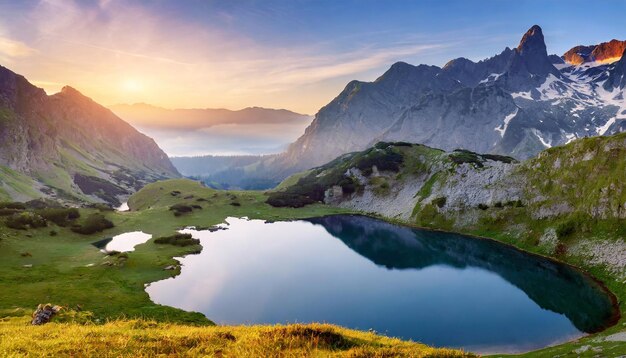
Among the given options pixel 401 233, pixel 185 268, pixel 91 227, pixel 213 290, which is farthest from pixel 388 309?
pixel 91 227

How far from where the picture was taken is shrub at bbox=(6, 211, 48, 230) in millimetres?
107000

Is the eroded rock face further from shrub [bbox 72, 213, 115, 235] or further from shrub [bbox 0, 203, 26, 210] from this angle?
shrub [bbox 0, 203, 26, 210]

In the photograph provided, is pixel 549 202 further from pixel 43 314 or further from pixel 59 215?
pixel 59 215

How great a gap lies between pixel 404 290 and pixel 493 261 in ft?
135

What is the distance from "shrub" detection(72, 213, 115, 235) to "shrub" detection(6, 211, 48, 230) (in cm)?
1065

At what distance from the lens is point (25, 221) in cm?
11144

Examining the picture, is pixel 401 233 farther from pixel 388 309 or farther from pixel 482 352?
pixel 482 352

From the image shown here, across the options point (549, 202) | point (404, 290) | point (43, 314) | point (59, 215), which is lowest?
point (404, 290)

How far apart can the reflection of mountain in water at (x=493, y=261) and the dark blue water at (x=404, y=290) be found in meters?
0.25

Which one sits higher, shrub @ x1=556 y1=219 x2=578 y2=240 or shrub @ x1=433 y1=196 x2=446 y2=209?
shrub @ x1=433 y1=196 x2=446 y2=209

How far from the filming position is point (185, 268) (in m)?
94.6

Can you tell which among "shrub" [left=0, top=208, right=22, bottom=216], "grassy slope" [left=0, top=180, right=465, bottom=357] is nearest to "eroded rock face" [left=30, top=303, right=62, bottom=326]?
"grassy slope" [left=0, top=180, right=465, bottom=357]

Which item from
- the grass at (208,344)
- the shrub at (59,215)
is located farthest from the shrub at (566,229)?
the shrub at (59,215)

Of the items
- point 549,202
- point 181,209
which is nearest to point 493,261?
point 549,202
